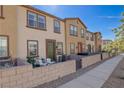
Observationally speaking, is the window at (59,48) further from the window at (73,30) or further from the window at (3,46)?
the window at (3,46)

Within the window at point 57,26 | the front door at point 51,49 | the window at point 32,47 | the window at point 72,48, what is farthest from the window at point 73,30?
the window at point 32,47

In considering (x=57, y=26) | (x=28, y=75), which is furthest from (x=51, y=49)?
(x=28, y=75)

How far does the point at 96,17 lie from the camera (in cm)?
1886

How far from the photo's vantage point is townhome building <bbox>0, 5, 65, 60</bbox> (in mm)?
13539

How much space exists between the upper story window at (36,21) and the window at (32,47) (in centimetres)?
135

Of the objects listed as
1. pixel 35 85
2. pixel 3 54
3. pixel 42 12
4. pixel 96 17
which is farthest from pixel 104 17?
pixel 35 85

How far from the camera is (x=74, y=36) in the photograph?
26.5m

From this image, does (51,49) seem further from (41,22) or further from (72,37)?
(72,37)

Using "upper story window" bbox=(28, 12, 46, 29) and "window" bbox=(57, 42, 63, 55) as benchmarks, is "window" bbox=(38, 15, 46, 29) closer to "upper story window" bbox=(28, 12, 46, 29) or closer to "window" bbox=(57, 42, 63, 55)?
A: "upper story window" bbox=(28, 12, 46, 29)

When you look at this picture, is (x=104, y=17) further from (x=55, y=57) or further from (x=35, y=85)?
(x=35, y=85)

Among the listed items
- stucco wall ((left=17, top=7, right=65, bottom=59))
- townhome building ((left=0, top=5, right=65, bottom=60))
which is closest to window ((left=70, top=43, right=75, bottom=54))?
townhome building ((left=0, top=5, right=65, bottom=60))

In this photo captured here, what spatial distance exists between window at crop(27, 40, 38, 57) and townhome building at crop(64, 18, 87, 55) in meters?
7.39

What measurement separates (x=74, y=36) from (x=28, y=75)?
59.6 feet

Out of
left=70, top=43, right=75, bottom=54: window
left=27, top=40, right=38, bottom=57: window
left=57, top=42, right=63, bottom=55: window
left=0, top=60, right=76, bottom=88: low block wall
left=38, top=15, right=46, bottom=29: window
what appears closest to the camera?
left=0, top=60, right=76, bottom=88: low block wall
